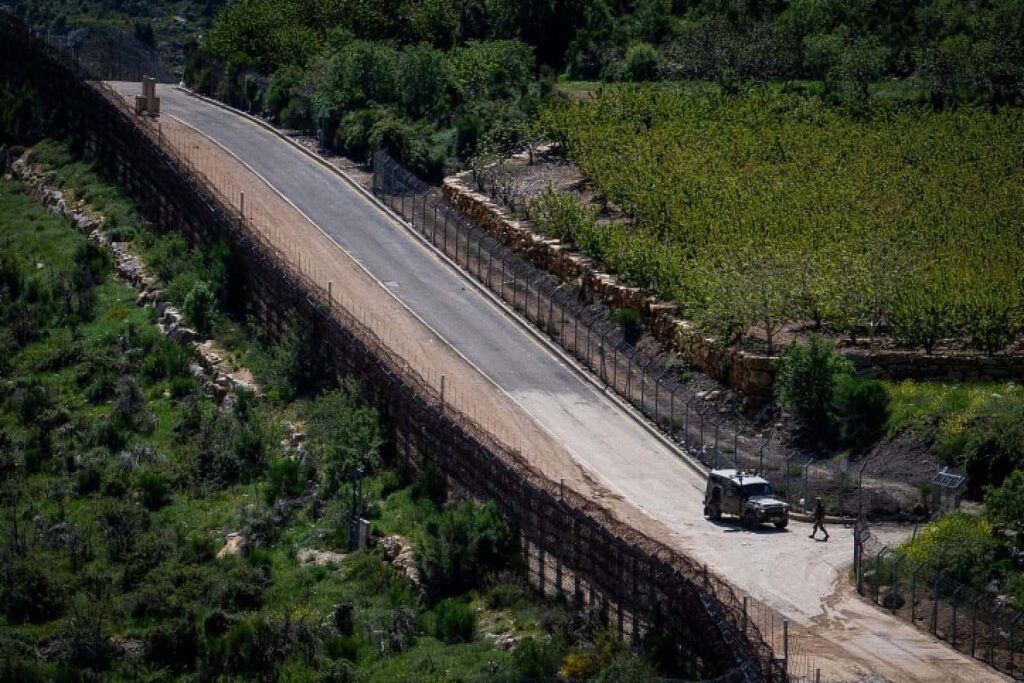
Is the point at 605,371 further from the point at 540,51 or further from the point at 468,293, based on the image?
the point at 540,51

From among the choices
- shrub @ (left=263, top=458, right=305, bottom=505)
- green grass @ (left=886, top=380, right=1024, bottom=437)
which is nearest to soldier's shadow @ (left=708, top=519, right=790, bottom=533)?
green grass @ (left=886, top=380, right=1024, bottom=437)

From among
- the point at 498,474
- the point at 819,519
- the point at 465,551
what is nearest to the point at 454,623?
the point at 465,551

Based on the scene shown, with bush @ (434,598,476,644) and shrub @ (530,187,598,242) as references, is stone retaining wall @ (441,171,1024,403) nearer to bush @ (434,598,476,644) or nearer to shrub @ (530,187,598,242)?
shrub @ (530,187,598,242)

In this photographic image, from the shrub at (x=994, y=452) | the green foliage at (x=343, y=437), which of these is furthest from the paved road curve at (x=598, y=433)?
the green foliage at (x=343, y=437)

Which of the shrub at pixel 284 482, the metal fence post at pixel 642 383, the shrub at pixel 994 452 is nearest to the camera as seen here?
the shrub at pixel 994 452

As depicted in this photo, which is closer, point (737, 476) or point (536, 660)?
point (536, 660)

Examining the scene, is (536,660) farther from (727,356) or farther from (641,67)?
(641,67)

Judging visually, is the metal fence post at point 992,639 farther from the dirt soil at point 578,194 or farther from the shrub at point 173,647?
the dirt soil at point 578,194
